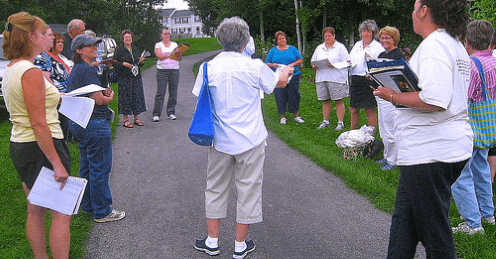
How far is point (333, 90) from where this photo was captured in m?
8.82

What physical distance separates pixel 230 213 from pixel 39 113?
241 cm

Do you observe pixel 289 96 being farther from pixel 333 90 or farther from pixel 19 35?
pixel 19 35

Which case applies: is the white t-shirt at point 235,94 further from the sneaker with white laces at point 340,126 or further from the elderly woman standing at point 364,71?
the sneaker with white laces at point 340,126

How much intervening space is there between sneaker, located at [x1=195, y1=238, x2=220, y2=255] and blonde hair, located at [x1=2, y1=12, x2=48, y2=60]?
2.05 m

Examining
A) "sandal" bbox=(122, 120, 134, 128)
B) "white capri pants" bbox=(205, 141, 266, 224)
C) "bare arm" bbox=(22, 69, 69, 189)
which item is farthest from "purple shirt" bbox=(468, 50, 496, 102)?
"sandal" bbox=(122, 120, 134, 128)

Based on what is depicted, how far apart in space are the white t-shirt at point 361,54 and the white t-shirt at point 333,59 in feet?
3.10

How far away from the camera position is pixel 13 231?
4.42 meters

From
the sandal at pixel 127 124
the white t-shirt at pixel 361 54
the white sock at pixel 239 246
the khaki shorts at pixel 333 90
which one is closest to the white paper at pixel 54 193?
the white sock at pixel 239 246

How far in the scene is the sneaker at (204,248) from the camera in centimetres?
392

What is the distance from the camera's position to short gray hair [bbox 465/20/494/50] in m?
4.17

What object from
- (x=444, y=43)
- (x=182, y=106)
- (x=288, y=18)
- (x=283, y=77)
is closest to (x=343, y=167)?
(x=283, y=77)

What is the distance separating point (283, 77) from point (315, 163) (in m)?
3.29

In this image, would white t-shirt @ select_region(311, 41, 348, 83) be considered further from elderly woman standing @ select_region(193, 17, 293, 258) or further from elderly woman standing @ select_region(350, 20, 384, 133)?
elderly woman standing @ select_region(193, 17, 293, 258)

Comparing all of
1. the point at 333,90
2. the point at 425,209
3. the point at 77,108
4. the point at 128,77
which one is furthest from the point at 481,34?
the point at 128,77
